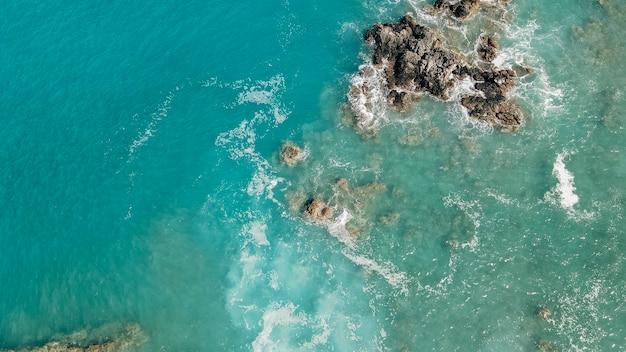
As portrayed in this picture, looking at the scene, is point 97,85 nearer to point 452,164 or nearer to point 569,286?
point 452,164

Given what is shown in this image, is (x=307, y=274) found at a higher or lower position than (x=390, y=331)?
higher

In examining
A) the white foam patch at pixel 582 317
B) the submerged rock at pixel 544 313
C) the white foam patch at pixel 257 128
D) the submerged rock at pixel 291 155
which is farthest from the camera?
the submerged rock at pixel 291 155

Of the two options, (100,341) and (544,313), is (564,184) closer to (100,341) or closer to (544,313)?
(544,313)

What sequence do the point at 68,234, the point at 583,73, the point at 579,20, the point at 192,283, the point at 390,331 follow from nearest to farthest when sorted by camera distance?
1. the point at 390,331
2. the point at 192,283
3. the point at 68,234
4. the point at 583,73
5. the point at 579,20

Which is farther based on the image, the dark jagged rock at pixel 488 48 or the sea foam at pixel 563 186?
the dark jagged rock at pixel 488 48

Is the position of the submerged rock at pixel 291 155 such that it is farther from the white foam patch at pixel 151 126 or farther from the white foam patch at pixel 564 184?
the white foam patch at pixel 564 184

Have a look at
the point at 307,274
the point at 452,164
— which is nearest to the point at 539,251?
the point at 452,164

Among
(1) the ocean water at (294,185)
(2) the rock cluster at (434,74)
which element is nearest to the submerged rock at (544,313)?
(1) the ocean water at (294,185)

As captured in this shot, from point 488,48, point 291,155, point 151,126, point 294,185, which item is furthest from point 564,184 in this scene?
point 151,126
